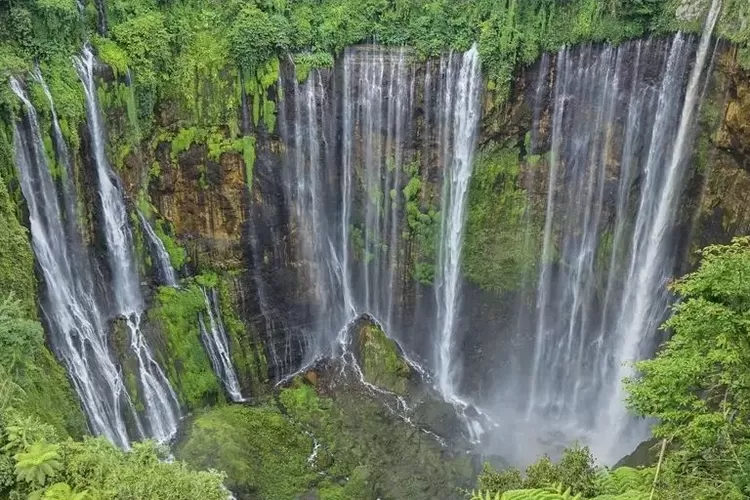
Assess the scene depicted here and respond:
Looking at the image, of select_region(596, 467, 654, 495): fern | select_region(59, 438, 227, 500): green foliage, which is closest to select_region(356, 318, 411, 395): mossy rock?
select_region(59, 438, 227, 500): green foliage

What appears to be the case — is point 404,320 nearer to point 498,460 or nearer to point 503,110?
point 498,460

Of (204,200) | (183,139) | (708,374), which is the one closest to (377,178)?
(204,200)

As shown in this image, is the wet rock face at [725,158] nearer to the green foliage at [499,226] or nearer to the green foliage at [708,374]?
the green foliage at [499,226]

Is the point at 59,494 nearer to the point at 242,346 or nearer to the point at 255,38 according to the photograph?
the point at 242,346

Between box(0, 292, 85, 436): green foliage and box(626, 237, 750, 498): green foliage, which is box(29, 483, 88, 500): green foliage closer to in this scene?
box(0, 292, 85, 436): green foliage

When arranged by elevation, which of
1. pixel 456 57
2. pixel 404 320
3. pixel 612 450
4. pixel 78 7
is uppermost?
pixel 78 7

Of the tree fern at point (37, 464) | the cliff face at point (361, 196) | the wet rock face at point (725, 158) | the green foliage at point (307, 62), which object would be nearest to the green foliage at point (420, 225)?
the cliff face at point (361, 196)

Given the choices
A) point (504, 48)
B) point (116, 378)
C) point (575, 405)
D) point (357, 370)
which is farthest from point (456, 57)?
point (116, 378)
